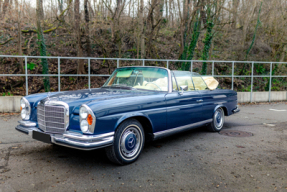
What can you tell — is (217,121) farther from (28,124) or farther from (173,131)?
(28,124)

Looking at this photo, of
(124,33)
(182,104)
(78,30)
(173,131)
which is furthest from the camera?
(124,33)

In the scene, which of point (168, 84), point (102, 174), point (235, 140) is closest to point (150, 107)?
point (168, 84)

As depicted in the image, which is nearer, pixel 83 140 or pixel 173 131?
pixel 83 140

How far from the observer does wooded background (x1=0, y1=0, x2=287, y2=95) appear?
44.5ft

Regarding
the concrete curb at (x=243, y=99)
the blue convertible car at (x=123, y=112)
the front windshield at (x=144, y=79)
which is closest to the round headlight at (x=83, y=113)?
the blue convertible car at (x=123, y=112)

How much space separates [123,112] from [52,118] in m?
1.10

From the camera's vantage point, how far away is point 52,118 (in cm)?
365

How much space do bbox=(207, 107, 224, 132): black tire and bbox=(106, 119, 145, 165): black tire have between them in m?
2.68

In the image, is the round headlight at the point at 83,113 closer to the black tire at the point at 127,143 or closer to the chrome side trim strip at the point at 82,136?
the chrome side trim strip at the point at 82,136

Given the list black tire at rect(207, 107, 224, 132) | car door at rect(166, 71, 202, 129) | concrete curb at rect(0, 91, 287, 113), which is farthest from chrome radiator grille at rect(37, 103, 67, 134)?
concrete curb at rect(0, 91, 287, 113)

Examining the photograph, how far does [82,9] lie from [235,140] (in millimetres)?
12977

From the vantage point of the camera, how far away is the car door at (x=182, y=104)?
15.0 feet

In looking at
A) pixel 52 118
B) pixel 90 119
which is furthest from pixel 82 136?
pixel 52 118

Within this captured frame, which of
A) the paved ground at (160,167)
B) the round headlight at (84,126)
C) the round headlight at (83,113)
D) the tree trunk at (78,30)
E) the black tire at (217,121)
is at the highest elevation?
the tree trunk at (78,30)
